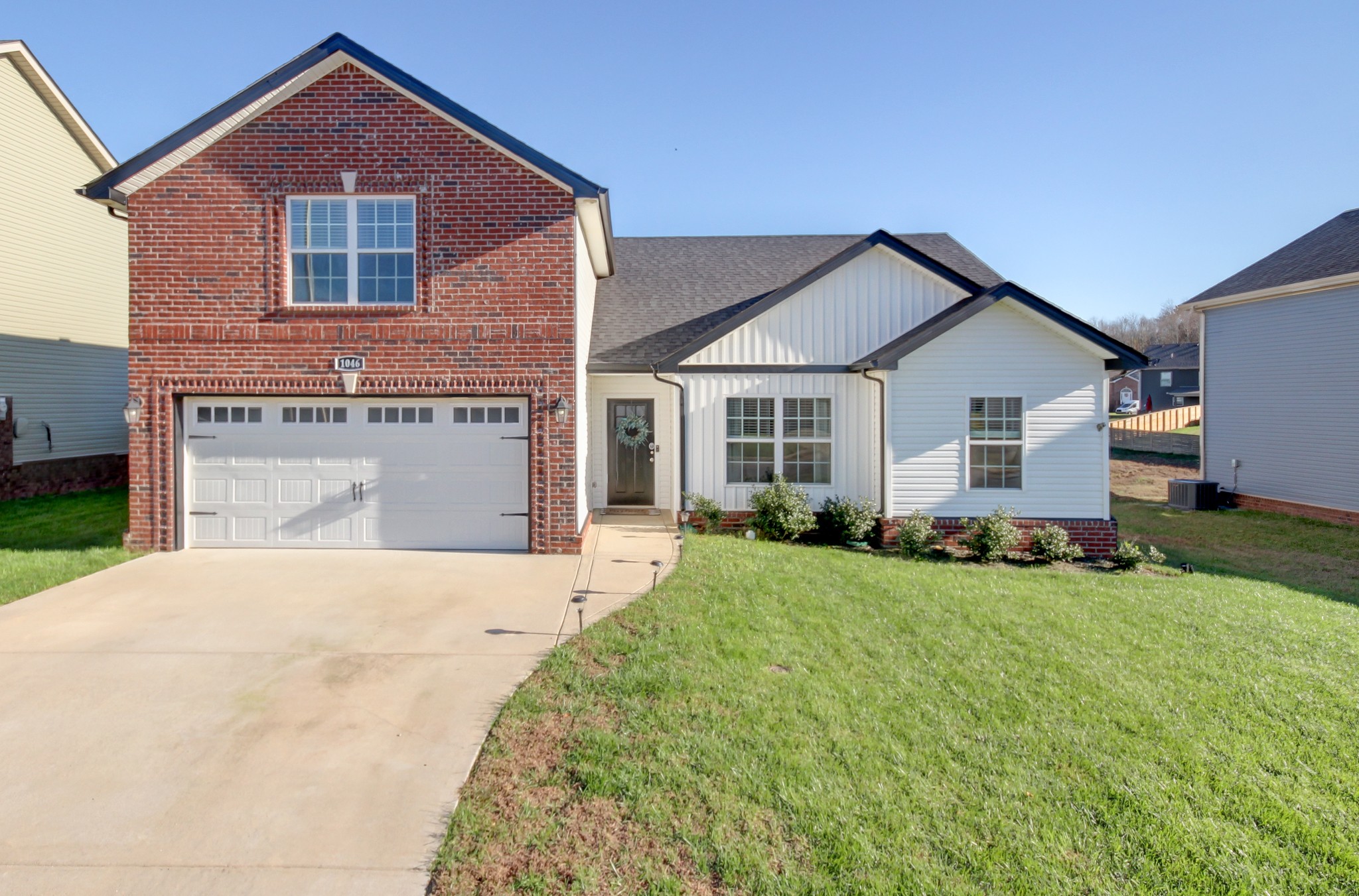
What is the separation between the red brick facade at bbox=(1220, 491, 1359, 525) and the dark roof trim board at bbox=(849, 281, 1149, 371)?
7252 millimetres

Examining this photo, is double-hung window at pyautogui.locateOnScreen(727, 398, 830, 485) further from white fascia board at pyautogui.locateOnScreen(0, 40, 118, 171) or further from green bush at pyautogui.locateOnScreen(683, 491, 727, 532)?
white fascia board at pyautogui.locateOnScreen(0, 40, 118, 171)

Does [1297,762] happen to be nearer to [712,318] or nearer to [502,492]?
[502,492]

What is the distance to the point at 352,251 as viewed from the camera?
9.42 meters

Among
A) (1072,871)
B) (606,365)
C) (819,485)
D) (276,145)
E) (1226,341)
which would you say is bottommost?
(1072,871)

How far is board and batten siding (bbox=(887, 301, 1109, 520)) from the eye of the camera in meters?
10.6

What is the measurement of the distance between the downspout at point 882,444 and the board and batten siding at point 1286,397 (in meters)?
10.5

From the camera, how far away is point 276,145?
365 inches

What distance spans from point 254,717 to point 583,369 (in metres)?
7.72

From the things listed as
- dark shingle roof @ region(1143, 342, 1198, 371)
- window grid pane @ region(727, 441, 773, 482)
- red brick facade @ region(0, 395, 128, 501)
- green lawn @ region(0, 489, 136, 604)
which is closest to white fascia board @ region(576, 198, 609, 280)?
window grid pane @ region(727, 441, 773, 482)

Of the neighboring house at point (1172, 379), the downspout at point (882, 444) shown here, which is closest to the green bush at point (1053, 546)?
the downspout at point (882, 444)

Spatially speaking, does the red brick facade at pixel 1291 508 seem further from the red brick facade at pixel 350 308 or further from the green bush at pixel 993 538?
the red brick facade at pixel 350 308

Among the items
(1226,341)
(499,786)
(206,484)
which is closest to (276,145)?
(206,484)

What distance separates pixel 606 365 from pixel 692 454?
7.72 ft

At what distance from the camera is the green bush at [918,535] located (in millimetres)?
10273
